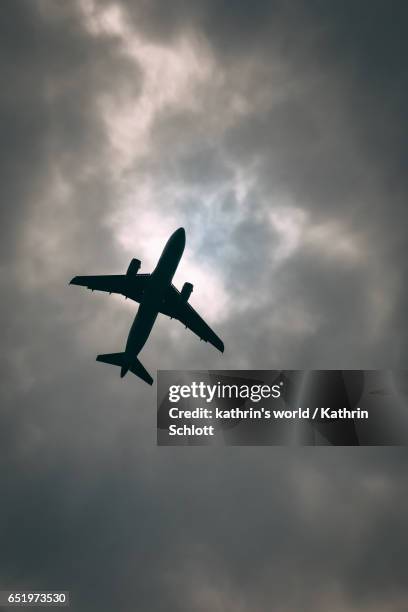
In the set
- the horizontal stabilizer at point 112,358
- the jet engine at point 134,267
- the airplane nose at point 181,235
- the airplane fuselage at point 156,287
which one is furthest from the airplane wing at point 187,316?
the airplane nose at point 181,235

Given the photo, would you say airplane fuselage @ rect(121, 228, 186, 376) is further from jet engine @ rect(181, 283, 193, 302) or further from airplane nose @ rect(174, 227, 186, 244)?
jet engine @ rect(181, 283, 193, 302)

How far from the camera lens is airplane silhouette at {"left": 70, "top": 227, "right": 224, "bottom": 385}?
5075 centimetres

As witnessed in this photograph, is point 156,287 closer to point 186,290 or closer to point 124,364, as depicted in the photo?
point 186,290

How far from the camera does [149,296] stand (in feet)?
173

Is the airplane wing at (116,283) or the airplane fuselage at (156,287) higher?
the airplane wing at (116,283)

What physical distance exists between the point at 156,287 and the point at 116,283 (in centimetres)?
1038

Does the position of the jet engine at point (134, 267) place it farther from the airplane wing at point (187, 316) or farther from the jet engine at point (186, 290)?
the airplane wing at point (187, 316)

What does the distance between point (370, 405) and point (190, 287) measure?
25220 mm

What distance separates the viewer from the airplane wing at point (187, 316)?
61219mm

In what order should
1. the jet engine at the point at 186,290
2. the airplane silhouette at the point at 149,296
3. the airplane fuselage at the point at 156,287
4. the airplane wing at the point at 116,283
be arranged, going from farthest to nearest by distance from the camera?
the airplane wing at the point at 116,283 < the jet engine at the point at 186,290 < the airplane silhouette at the point at 149,296 < the airplane fuselage at the point at 156,287

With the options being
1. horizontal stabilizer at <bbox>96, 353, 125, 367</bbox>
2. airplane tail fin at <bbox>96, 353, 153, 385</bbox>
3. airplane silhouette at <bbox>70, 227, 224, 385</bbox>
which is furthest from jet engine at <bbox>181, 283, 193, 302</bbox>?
horizontal stabilizer at <bbox>96, 353, 125, 367</bbox>

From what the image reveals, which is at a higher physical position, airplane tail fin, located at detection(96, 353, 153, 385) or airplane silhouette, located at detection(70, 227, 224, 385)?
airplane silhouette, located at detection(70, 227, 224, 385)

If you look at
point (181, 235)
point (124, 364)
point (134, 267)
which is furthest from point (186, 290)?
point (124, 364)

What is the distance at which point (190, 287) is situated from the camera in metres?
57.1
